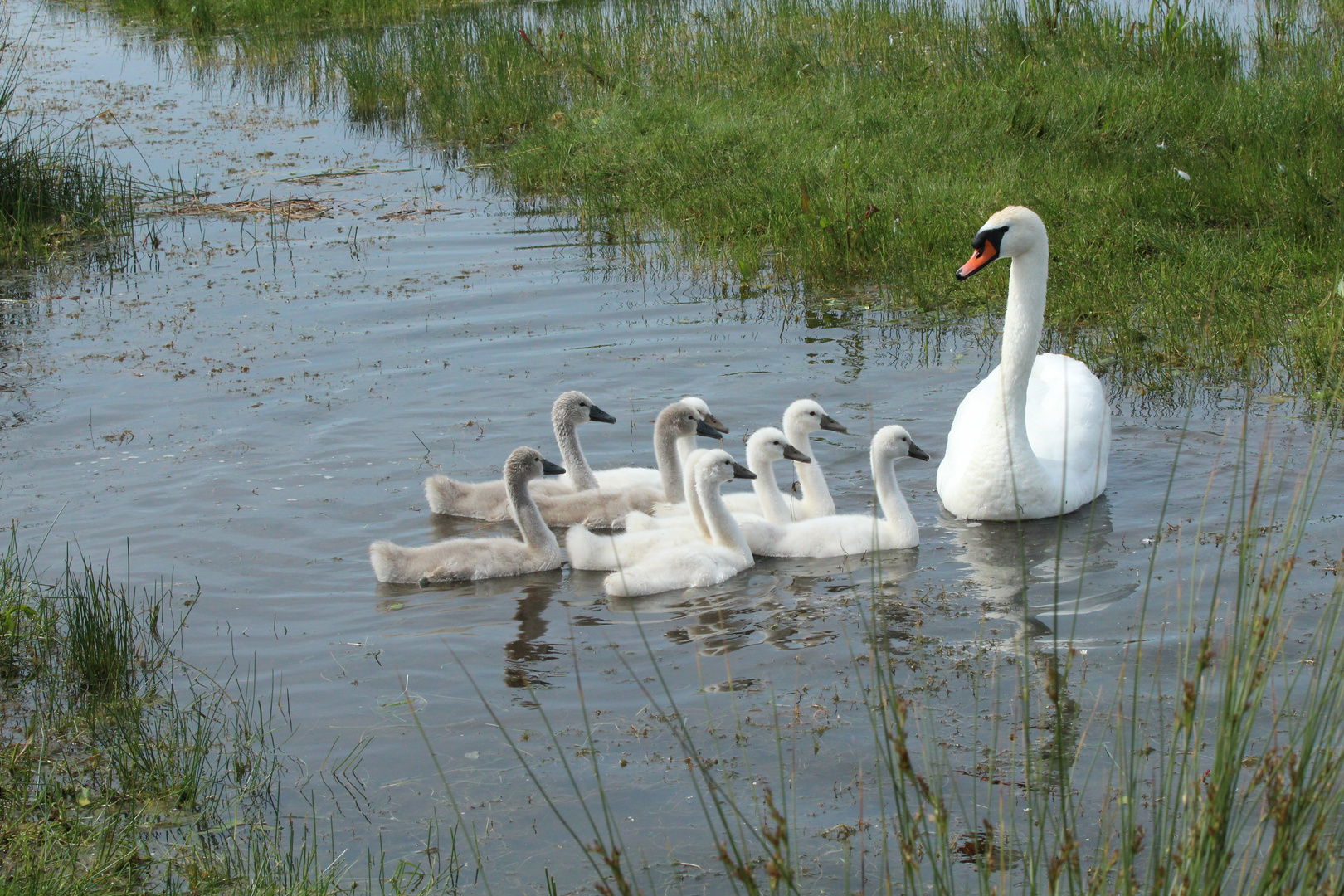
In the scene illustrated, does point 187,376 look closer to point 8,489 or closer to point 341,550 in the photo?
point 8,489

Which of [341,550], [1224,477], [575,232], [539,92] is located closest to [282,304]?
[575,232]

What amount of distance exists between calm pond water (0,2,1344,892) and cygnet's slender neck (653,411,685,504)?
75cm

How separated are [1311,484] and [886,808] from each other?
3503 millimetres

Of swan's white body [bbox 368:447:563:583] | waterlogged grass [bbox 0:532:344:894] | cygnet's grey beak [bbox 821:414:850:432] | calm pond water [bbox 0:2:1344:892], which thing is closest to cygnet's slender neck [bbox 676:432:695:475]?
calm pond water [bbox 0:2:1344:892]

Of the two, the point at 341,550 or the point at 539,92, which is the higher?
the point at 539,92

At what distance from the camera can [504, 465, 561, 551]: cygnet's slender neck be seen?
659 centimetres

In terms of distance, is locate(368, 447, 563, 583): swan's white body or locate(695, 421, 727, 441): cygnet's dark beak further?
locate(695, 421, 727, 441): cygnet's dark beak

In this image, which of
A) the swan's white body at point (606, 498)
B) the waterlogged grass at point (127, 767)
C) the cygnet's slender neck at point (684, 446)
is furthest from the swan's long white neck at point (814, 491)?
the waterlogged grass at point (127, 767)

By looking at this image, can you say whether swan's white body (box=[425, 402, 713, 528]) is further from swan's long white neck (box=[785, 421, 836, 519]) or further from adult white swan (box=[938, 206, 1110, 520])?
adult white swan (box=[938, 206, 1110, 520])

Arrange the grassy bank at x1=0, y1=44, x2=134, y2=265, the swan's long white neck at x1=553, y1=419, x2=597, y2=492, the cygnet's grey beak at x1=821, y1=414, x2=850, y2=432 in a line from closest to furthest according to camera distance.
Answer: the cygnet's grey beak at x1=821, y1=414, x2=850, y2=432 < the swan's long white neck at x1=553, y1=419, x2=597, y2=492 < the grassy bank at x1=0, y1=44, x2=134, y2=265

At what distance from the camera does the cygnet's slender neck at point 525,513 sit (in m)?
6.59

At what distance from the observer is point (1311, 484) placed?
6.57 meters

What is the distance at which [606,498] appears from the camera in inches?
290

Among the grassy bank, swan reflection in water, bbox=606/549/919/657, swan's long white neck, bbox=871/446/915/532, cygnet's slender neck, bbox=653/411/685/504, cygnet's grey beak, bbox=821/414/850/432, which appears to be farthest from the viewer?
the grassy bank
